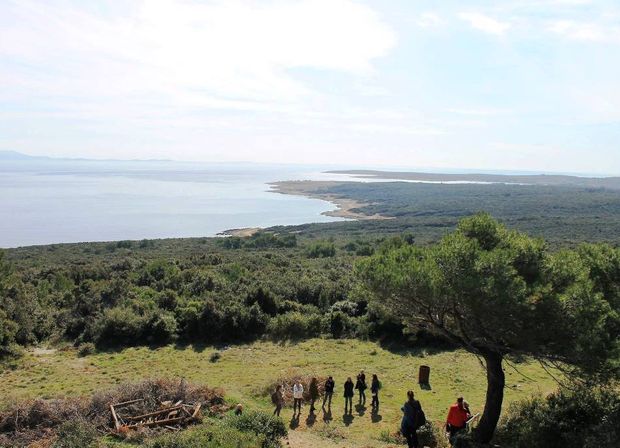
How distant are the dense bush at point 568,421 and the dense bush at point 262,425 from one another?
5.26 meters

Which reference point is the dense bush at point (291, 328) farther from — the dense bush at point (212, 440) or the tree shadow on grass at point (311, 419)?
the dense bush at point (212, 440)

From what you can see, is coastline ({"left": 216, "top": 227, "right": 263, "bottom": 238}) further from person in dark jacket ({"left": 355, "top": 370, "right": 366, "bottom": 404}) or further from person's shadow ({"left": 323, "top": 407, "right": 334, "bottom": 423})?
person's shadow ({"left": 323, "top": 407, "right": 334, "bottom": 423})

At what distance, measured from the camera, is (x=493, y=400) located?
38.4ft

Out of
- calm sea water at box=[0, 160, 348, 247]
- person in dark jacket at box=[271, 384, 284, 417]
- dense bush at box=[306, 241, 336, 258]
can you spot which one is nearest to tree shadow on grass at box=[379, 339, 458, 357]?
person in dark jacket at box=[271, 384, 284, 417]

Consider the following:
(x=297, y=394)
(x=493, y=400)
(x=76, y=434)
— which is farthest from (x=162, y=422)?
(x=493, y=400)

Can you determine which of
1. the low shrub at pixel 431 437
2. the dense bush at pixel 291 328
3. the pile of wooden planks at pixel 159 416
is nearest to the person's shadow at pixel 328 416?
the low shrub at pixel 431 437

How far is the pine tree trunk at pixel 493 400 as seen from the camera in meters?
11.7

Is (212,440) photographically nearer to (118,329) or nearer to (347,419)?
(347,419)

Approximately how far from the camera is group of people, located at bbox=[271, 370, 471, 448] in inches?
451

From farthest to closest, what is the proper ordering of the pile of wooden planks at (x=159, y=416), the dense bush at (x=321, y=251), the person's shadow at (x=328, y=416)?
the dense bush at (x=321, y=251) → the person's shadow at (x=328, y=416) → the pile of wooden planks at (x=159, y=416)

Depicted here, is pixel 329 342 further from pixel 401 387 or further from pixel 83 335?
pixel 83 335

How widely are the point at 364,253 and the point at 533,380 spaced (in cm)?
3888

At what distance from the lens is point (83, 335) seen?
2475cm

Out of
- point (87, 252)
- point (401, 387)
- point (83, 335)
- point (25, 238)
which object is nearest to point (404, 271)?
point (401, 387)
